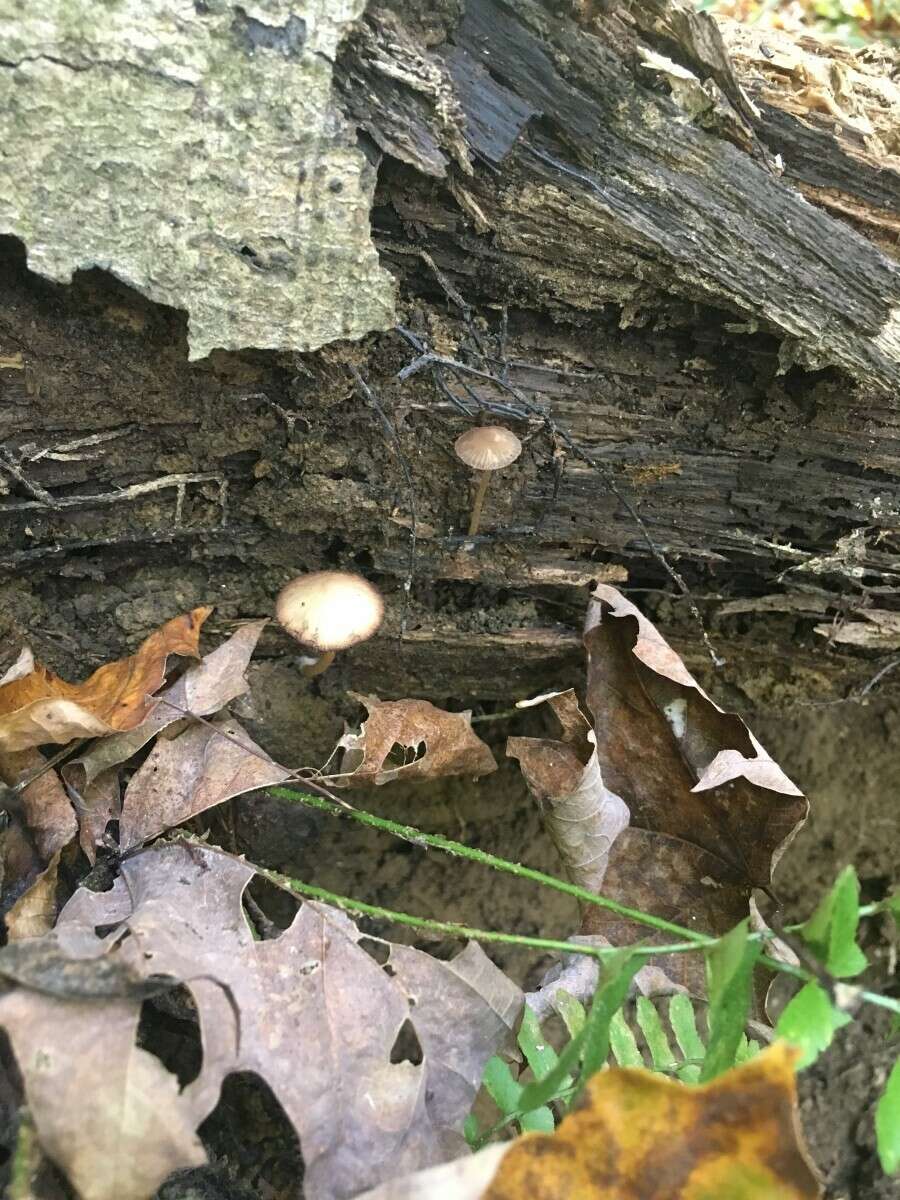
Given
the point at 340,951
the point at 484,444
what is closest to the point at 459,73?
the point at 484,444

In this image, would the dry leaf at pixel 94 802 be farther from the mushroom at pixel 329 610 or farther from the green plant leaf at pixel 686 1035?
the green plant leaf at pixel 686 1035

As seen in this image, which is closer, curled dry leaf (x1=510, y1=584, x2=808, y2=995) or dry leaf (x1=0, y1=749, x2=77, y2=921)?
dry leaf (x1=0, y1=749, x2=77, y2=921)

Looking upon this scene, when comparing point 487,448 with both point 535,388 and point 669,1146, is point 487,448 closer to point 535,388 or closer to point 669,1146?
point 535,388

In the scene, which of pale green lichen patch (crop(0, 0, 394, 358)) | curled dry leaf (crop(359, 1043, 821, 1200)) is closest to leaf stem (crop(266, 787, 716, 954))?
curled dry leaf (crop(359, 1043, 821, 1200))

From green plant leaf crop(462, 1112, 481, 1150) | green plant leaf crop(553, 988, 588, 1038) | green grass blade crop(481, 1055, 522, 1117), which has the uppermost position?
green plant leaf crop(553, 988, 588, 1038)

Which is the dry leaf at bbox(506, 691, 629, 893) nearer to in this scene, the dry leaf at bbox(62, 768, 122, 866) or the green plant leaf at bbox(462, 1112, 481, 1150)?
the green plant leaf at bbox(462, 1112, 481, 1150)

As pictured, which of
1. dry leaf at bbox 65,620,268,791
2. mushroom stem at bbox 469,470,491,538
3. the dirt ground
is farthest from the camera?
the dirt ground

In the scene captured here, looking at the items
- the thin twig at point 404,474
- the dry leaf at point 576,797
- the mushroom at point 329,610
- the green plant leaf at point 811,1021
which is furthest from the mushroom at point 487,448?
the green plant leaf at point 811,1021

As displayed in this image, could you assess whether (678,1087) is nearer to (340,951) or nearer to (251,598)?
(340,951)
